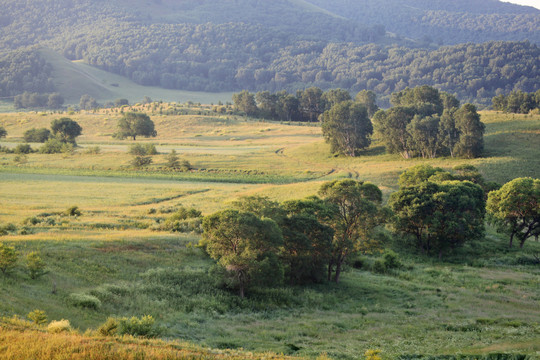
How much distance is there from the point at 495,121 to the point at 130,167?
271 feet

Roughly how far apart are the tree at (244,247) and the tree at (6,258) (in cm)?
1081

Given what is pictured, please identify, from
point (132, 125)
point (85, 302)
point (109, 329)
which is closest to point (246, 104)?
point (132, 125)

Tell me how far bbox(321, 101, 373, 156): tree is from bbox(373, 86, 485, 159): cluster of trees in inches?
135

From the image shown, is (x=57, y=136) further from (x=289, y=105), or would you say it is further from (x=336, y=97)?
(x=336, y=97)

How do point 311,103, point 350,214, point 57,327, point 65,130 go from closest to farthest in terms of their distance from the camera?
point 57,327
point 350,214
point 65,130
point 311,103

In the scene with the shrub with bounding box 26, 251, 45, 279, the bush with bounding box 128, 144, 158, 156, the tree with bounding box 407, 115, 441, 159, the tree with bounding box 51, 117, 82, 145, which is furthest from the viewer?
the tree with bounding box 51, 117, 82, 145

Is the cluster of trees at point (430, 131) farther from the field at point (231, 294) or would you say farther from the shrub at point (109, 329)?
the shrub at point (109, 329)

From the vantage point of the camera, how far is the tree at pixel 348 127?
98438mm

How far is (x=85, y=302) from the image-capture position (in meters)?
21.0

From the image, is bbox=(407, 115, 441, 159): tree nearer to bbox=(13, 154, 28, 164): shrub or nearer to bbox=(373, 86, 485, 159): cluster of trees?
bbox=(373, 86, 485, 159): cluster of trees

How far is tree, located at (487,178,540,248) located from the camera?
155 ft

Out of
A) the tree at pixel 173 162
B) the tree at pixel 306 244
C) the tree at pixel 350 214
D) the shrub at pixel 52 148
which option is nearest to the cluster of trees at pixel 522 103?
the tree at pixel 173 162

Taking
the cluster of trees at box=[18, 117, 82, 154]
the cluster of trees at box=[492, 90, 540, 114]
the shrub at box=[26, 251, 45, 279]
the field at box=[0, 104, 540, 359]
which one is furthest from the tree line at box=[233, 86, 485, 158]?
the shrub at box=[26, 251, 45, 279]

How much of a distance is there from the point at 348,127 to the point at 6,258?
8284cm
